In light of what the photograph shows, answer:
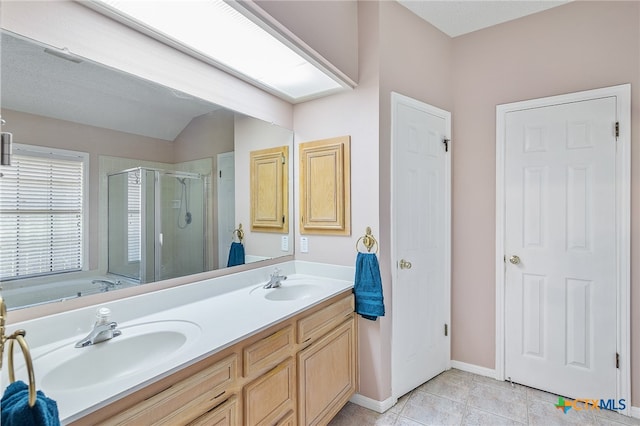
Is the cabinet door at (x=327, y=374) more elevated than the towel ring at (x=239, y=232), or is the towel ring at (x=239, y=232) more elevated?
the towel ring at (x=239, y=232)

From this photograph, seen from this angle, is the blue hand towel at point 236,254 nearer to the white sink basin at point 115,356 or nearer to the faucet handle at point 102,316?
the white sink basin at point 115,356

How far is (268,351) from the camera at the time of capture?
1.35m

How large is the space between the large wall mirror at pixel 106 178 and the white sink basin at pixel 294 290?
0.33 metres

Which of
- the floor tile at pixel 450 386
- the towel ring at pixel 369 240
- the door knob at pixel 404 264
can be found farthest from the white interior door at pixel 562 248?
the towel ring at pixel 369 240

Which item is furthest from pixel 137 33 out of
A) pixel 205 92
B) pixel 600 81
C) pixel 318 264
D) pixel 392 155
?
pixel 600 81

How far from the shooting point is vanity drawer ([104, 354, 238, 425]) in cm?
89

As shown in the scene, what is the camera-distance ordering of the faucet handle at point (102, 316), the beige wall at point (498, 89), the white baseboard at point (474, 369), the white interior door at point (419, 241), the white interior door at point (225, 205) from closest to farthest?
the faucet handle at point (102, 316)
the white interior door at point (225, 205)
the beige wall at point (498, 89)
the white interior door at point (419, 241)
the white baseboard at point (474, 369)

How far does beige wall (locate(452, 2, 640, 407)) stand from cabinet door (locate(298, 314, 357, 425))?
1.14 meters

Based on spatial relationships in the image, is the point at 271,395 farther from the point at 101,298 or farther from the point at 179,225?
the point at 179,225

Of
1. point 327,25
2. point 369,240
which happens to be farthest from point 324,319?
point 327,25

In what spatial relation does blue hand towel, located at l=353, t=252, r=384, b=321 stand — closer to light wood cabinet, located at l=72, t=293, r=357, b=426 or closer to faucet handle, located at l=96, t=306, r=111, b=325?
light wood cabinet, located at l=72, t=293, r=357, b=426

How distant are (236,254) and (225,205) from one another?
1.07 feet

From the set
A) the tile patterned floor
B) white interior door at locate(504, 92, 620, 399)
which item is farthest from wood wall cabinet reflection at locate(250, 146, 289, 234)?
white interior door at locate(504, 92, 620, 399)

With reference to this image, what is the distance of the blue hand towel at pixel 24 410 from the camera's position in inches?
23.6
